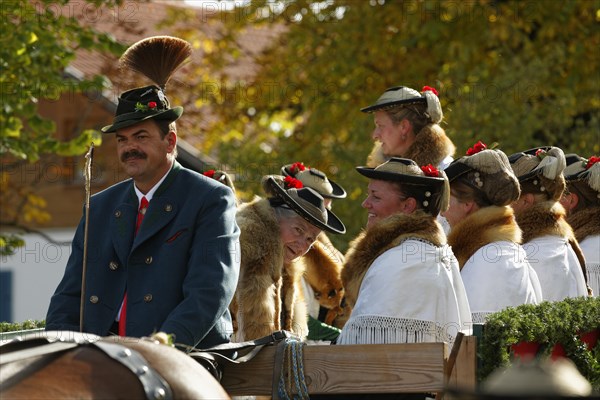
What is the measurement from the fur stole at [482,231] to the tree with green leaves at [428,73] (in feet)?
22.3

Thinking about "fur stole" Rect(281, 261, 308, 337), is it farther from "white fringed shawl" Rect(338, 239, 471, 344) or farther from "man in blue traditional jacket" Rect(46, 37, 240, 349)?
"man in blue traditional jacket" Rect(46, 37, 240, 349)

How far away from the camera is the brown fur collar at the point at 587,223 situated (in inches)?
321

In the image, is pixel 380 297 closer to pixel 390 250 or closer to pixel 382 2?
pixel 390 250

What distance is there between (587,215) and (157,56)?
13.0 ft

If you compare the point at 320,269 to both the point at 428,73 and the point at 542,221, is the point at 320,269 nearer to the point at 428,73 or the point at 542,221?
the point at 542,221

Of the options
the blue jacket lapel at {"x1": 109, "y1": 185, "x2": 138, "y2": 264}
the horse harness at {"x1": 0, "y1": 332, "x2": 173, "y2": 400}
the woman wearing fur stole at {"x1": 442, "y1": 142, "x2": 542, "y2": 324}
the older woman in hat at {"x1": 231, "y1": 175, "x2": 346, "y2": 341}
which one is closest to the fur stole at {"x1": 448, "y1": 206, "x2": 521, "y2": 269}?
the woman wearing fur stole at {"x1": 442, "y1": 142, "x2": 542, "y2": 324}

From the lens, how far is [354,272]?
225 inches

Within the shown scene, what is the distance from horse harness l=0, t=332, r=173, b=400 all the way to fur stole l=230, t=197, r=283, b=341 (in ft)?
7.60

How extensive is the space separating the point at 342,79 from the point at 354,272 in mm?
11123

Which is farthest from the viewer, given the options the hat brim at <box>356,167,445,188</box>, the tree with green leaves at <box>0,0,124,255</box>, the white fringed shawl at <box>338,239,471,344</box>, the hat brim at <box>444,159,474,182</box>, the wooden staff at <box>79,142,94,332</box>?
the tree with green leaves at <box>0,0,124,255</box>

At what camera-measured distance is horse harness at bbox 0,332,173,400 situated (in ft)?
11.0

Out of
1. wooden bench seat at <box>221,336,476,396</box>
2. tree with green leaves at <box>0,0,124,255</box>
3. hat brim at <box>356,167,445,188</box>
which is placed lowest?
wooden bench seat at <box>221,336,476,396</box>

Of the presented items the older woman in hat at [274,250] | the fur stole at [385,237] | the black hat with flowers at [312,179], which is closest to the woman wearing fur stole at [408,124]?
the black hat with flowers at [312,179]

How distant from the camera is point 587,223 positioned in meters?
8.18
